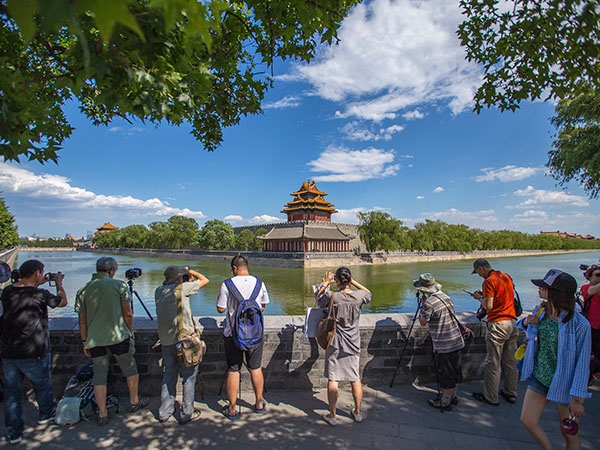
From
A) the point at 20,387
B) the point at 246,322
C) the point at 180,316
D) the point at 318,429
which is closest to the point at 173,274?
the point at 180,316

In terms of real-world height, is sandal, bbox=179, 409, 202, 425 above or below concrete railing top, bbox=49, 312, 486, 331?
below

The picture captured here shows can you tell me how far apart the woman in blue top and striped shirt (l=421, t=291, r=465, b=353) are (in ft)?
2.82

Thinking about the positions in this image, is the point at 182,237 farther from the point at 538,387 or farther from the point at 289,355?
the point at 538,387

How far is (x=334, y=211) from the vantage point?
50156 mm

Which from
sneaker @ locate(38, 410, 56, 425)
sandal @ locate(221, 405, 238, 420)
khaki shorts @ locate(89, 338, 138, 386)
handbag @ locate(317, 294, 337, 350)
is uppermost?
handbag @ locate(317, 294, 337, 350)

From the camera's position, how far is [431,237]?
4831 cm

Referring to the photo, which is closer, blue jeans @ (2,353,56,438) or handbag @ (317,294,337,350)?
blue jeans @ (2,353,56,438)

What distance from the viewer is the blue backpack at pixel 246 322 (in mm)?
2922

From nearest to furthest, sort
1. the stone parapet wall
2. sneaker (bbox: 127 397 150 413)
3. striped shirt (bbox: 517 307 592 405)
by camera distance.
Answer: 1. striped shirt (bbox: 517 307 592 405)
2. sneaker (bbox: 127 397 150 413)
3. the stone parapet wall

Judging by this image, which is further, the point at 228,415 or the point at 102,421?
the point at 228,415

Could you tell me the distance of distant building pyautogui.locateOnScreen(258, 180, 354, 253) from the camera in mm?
39375

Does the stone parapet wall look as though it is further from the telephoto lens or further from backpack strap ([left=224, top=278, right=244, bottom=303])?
the telephoto lens

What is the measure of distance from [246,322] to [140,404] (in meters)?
1.43

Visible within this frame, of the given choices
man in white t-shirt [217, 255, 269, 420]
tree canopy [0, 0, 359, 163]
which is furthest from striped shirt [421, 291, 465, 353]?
tree canopy [0, 0, 359, 163]
